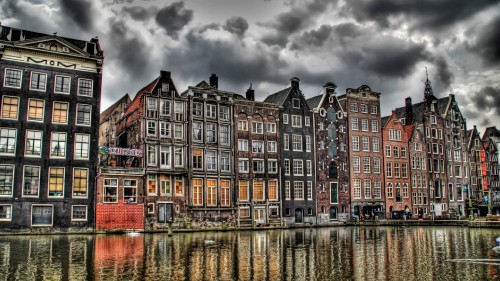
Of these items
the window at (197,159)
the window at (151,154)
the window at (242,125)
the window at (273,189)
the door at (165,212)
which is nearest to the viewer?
the door at (165,212)

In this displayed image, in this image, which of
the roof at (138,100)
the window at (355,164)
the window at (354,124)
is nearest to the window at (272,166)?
the window at (355,164)

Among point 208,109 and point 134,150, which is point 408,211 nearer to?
point 208,109

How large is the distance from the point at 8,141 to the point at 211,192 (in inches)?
938

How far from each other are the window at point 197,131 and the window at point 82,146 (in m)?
13.8

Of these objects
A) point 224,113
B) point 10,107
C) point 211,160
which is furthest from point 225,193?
point 10,107

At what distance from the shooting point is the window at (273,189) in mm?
65312

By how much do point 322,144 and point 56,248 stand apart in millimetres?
46821

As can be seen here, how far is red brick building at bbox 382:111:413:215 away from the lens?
77375mm

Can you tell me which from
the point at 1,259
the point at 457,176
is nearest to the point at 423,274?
the point at 1,259

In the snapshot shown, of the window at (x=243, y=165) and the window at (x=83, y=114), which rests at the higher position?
the window at (x=83, y=114)

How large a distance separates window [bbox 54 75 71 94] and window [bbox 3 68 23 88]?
357 centimetres

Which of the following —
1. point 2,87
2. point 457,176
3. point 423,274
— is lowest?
point 423,274

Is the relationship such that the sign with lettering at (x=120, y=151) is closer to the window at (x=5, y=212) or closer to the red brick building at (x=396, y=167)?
the window at (x=5, y=212)

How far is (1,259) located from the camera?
25641 millimetres
